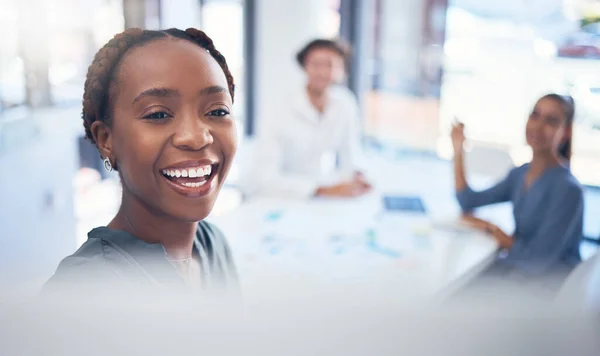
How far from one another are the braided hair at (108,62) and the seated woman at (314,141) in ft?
3.57

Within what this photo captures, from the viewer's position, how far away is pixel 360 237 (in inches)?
45.8

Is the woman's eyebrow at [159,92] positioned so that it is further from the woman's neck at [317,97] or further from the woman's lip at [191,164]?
the woman's neck at [317,97]

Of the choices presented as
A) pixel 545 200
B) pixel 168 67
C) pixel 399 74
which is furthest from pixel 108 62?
pixel 399 74

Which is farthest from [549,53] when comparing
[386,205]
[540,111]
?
[386,205]

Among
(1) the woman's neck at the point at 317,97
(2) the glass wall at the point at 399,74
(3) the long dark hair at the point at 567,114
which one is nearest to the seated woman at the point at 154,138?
(3) the long dark hair at the point at 567,114

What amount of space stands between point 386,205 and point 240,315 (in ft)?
3.80

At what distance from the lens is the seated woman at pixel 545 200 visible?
2.84ft

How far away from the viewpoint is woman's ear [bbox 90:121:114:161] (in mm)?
339

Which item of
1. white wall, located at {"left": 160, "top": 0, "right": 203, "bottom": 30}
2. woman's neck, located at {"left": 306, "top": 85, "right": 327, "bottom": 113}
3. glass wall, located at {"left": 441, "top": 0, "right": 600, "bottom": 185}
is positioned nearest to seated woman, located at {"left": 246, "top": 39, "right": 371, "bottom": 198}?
woman's neck, located at {"left": 306, "top": 85, "right": 327, "bottom": 113}

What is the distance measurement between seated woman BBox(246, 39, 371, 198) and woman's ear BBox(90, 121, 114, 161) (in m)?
1.09

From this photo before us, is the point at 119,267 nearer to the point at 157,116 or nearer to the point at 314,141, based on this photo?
the point at 157,116

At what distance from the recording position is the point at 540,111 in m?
0.87

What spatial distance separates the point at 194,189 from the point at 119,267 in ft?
0.21

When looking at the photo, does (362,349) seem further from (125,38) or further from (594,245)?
(594,245)
